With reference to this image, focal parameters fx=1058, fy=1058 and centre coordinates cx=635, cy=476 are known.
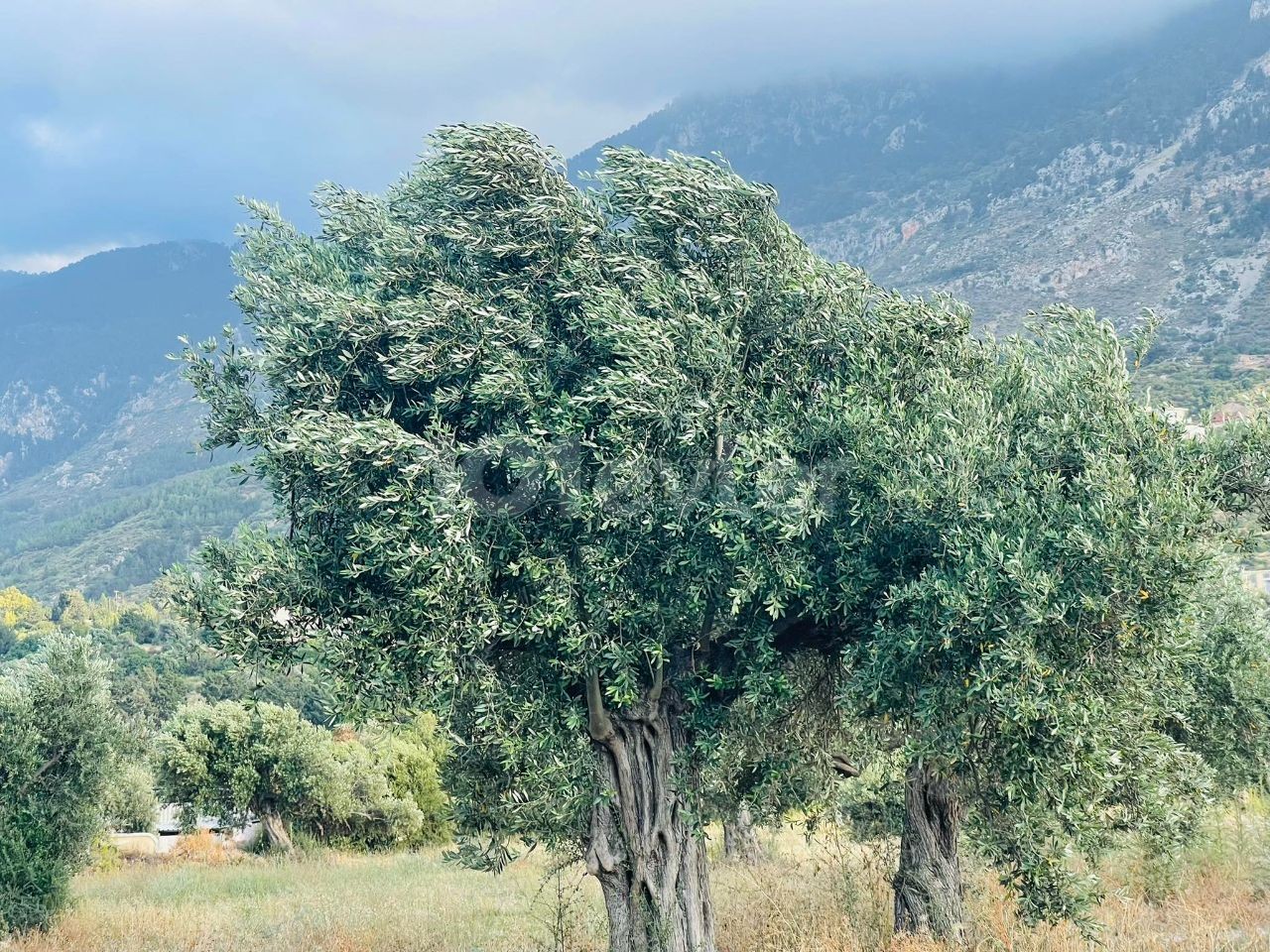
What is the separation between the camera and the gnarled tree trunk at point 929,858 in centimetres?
1552

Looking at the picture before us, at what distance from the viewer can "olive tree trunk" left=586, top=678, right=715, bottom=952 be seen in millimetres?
13672

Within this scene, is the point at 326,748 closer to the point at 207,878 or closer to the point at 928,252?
the point at 207,878

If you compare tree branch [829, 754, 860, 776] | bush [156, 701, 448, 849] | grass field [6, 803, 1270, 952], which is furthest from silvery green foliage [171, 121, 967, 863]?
bush [156, 701, 448, 849]

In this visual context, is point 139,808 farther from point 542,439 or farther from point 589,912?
point 542,439

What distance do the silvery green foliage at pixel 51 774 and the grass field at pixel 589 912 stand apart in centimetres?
96

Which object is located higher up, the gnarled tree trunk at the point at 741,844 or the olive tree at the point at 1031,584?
the olive tree at the point at 1031,584

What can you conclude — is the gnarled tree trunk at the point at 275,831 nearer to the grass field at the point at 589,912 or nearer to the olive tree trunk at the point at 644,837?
the grass field at the point at 589,912

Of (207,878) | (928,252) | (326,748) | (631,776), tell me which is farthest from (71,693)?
(928,252)

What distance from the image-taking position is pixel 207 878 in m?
31.0

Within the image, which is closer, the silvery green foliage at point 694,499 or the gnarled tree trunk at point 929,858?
the silvery green foliage at point 694,499

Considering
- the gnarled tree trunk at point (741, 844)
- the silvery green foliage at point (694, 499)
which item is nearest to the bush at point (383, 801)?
the gnarled tree trunk at point (741, 844)

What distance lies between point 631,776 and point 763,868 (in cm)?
937

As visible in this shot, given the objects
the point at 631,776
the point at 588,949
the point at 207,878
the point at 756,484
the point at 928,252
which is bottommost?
the point at 207,878

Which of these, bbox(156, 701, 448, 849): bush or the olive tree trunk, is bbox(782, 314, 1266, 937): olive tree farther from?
bbox(156, 701, 448, 849): bush
